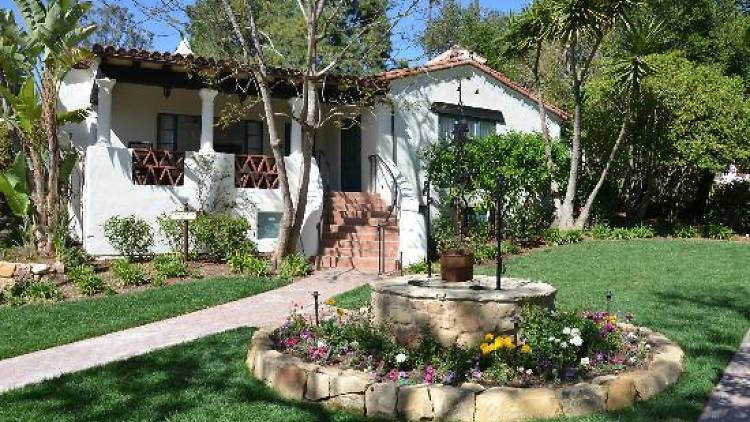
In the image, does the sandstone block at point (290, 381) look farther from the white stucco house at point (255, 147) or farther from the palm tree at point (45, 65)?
the palm tree at point (45, 65)

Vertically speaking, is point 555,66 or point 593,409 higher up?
point 555,66

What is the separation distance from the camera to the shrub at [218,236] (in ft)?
43.2

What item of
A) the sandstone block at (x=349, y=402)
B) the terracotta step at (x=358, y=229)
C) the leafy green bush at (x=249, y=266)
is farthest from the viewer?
the terracotta step at (x=358, y=229)

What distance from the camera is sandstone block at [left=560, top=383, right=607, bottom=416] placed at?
16.5ft

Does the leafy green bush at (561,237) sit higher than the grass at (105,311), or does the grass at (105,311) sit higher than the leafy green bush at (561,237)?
the leafy green bush at (561,237)

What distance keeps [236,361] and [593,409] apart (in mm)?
3431

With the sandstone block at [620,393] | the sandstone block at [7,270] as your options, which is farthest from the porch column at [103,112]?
the sandstone block at [620,393]

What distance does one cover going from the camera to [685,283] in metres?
10.7

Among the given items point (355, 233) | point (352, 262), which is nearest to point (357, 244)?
point (355, 233)

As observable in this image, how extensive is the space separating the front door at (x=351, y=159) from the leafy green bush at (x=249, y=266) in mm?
5248

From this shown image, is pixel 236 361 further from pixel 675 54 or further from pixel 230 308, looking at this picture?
pixel 675 54

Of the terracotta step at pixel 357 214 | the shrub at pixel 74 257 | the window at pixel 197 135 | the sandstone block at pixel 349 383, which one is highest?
the window at pixel 197 135

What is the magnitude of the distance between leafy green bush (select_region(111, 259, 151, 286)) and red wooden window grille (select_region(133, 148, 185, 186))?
2.67m

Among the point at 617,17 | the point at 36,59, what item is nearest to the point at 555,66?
the point at 617,17
